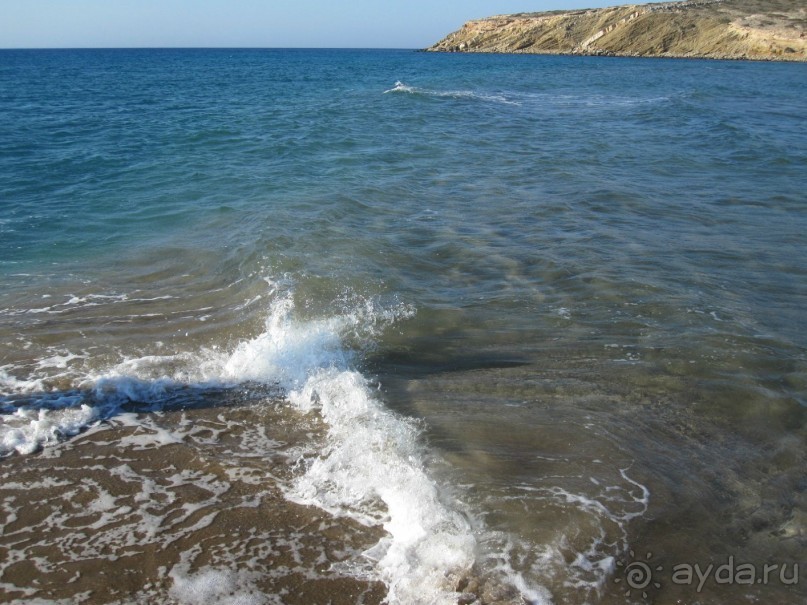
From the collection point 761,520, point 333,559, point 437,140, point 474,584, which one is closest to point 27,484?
point 333,559

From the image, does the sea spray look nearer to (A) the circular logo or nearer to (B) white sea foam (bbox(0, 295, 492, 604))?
(B) white sea foam (bbox(0, 295, 492, 604))

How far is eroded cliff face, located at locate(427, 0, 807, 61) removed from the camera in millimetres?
58094

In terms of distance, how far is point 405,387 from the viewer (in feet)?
20.1

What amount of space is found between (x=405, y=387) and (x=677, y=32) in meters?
76.9

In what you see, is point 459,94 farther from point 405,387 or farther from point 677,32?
point 677,32

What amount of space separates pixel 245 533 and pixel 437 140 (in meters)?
16.8

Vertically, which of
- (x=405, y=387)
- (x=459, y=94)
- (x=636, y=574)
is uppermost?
(x=459, y=94)

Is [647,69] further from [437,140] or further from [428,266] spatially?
[428,266]

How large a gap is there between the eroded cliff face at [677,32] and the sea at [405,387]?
183 ft

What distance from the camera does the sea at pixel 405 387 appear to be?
3.98 m

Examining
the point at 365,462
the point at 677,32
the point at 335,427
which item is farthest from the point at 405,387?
the point at 677,32

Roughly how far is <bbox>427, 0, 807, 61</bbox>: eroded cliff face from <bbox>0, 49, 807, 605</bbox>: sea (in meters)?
55.8

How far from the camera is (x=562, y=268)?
28.9 feet

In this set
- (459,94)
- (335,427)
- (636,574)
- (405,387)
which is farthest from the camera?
(459,94)
